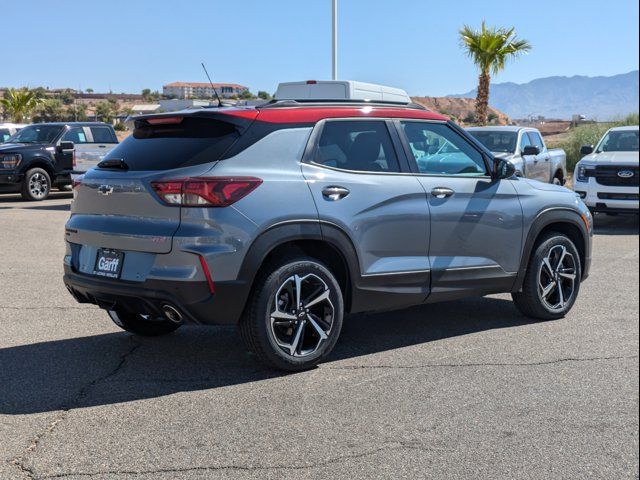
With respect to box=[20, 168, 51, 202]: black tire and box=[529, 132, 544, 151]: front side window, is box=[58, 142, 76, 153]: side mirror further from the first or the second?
box=[529, 132, 544, 151]: front side window

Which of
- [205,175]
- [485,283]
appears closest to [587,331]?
[485,283]

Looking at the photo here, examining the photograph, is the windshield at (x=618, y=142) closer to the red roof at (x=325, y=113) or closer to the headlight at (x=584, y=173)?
the headlight at (x=584, y=173)

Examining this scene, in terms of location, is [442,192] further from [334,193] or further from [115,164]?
[115,164]

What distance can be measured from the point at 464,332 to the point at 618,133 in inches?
455

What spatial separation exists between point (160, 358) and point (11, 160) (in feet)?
46.0

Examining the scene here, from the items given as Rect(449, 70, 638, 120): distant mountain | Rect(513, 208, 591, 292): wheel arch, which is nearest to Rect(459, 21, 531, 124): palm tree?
Rect(449, 70, 638, 120): distant mountain

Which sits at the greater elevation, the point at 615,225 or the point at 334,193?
the point at 334,193

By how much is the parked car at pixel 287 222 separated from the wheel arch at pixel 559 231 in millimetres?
204

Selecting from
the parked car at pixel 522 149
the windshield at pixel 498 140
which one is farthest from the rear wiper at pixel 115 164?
the windshield at pixel 498 140

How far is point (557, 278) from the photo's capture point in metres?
7.05

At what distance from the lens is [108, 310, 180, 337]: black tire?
6.34 metres

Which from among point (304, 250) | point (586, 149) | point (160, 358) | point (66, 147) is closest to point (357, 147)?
point (304, 250)

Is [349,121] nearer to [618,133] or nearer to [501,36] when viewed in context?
[618,133]

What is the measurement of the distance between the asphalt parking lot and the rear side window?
12.1 m
